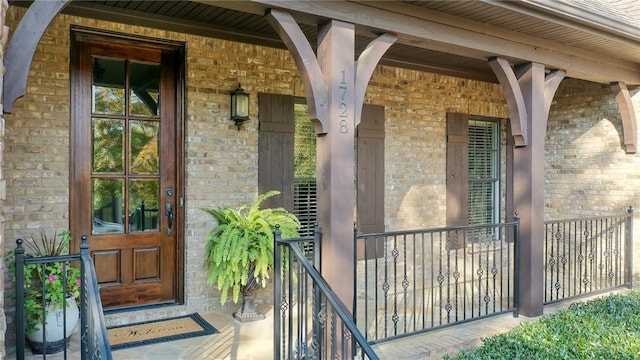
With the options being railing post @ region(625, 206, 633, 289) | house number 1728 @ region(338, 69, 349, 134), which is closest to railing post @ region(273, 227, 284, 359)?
house number 1728 @ region(338, 69, 349, 134)

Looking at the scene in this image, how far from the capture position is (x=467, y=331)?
148 inches

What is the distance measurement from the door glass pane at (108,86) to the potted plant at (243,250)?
122 centimetres

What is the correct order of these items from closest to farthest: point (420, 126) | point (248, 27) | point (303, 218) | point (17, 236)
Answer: point (17, 236), point (248, 27), point (303, 218), point (420, 126)

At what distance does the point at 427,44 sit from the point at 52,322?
3436 mm

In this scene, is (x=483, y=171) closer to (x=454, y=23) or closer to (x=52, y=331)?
(x=454, y=23)

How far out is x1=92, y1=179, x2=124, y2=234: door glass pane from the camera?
387 cm

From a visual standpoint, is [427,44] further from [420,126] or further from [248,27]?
[420,126]

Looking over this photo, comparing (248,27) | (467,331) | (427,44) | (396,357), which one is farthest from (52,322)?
(427,44)

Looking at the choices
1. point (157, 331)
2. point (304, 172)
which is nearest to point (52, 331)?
point (157, 331)

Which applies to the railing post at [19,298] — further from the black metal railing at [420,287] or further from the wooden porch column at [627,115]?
the wooden porch column at [627,115]

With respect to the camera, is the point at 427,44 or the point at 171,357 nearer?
the point at 171,357

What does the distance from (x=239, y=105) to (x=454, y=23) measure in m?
1.97

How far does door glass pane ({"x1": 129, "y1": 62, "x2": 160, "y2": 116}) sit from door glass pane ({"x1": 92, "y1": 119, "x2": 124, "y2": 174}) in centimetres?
21

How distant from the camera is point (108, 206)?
3.92 metres
